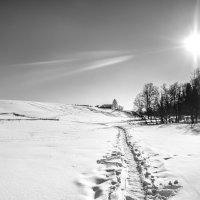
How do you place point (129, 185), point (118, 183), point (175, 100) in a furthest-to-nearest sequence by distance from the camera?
point (175, 100)
point (118, 183)
point (129, 185)

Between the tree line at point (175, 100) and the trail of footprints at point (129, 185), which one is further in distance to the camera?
the tree line at point (175, 100)

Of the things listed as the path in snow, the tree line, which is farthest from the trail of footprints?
the tree line

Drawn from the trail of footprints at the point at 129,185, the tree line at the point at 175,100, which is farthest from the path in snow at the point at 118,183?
the tree line at the point at 175,100

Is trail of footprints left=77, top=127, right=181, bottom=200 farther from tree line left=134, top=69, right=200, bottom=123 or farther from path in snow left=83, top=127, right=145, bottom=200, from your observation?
tree line left=134, top=69, right=200, bottom=123

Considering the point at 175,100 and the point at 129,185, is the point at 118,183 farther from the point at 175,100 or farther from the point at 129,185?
the point at 175,100

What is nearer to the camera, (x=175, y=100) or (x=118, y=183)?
(x=118, y=183)

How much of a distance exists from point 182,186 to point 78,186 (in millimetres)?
3000

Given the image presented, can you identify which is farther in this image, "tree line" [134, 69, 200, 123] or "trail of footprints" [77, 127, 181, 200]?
"tree line" [134, 69, 200, 123]

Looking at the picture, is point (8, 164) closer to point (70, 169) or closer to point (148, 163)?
point (70, 169)

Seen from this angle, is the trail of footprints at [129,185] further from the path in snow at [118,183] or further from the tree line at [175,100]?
the tree line at [175,100]

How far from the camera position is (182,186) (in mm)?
5828

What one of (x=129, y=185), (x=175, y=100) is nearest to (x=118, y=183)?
(x=129, y=185)

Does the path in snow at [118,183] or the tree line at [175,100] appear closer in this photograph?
the path in snow at [118,183]

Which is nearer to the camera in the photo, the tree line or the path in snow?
the path in snow
